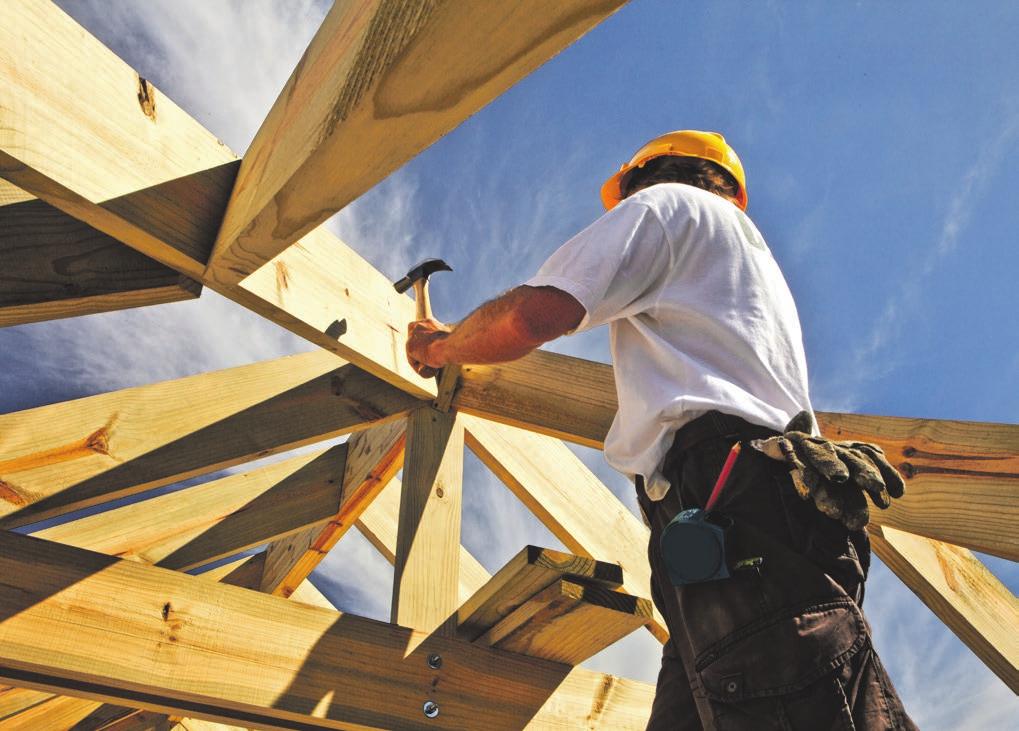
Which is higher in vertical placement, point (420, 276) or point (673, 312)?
point (420, 276)

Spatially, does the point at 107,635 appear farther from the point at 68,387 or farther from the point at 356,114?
the point at 68,387

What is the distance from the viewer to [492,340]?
1.73m

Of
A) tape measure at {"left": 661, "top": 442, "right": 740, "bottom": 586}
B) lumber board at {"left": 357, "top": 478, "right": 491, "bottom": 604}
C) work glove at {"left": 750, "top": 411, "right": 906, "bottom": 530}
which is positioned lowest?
tape measure at {"left": 661, "top": 442, "right": 740, "bottom": 586}

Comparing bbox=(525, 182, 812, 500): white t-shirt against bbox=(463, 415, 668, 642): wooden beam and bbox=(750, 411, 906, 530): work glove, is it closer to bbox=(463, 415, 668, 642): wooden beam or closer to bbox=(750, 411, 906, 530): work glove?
bbox=(750, 411, 906, 530): work glove

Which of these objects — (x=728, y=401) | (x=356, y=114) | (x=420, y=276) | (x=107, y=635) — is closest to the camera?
(x=356, y=114)

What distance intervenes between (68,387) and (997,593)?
4245mm

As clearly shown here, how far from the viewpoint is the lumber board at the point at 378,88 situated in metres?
0.94

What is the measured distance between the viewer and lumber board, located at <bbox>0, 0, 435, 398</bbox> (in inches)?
60.6

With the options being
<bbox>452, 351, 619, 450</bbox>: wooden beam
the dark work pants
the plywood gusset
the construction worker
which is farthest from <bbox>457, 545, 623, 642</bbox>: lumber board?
<bbox>452, 351, 619, 450</bbox>: wooden beam

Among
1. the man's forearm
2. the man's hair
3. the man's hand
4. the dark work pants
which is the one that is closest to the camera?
the dark work pants

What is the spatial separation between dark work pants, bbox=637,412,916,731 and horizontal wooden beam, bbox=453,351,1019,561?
82 centimetres

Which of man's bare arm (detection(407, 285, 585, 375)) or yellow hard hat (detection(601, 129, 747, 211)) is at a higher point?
yellow hard hat (detection(601, 129, 747, 211))

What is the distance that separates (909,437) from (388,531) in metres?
2.58

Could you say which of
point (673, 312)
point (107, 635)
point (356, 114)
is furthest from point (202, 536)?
point (356, 114)
